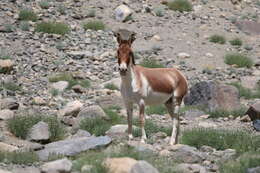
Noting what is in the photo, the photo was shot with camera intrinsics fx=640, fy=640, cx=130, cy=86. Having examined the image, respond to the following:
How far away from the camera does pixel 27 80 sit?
1822cm

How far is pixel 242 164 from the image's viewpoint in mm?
9328

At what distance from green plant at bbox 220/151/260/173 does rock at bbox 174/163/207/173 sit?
0.32 meters

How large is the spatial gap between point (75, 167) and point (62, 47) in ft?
42.2

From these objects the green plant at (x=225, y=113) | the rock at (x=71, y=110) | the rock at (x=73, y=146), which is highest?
the rock at (x=73, y=146)

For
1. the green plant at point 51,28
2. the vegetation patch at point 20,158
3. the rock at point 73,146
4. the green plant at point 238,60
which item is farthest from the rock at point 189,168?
the green plant at point 51,28

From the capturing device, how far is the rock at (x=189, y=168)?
8953 millimetres

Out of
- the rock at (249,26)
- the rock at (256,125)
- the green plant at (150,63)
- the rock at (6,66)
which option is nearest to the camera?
the rock at (256,125)

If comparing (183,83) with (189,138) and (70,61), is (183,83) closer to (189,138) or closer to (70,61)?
(189,138)

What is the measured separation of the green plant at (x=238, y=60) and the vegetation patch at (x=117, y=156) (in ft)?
43.1

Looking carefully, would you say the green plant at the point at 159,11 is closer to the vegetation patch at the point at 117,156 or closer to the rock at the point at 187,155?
the rock at the point at 187,155

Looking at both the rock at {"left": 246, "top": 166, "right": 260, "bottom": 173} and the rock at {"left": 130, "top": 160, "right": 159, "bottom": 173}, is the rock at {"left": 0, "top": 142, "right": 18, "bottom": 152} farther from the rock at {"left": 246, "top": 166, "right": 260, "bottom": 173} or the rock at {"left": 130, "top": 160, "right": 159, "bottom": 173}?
the rock at {"left": 246, "top": 166, "right": 260, "bottom": 173}

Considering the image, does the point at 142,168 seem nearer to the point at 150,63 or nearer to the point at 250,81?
the point at 150,63

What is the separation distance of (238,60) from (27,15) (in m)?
7.69

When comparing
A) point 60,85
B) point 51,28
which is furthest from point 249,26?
point 60,85
